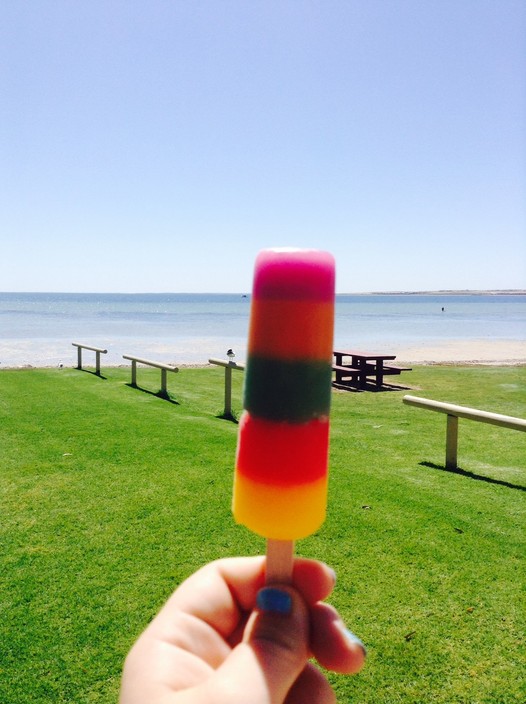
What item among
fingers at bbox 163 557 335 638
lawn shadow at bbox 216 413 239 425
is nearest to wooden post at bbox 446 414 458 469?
lawn shadow at bbox 216 413 239 425

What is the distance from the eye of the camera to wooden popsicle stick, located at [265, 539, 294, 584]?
1306mm

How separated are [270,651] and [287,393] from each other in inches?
22.2

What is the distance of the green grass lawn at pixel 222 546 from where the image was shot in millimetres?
2854

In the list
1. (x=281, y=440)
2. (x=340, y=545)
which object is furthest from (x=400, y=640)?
(x=281, y=440)

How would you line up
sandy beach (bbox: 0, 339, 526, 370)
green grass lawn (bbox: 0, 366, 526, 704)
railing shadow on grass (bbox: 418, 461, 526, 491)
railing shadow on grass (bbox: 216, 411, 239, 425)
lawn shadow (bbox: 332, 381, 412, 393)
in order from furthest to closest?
sandy beach (bbox: 0, 339, 526, 370)
lawn shadow (bbox: 332, 381, 412, 393)
railing shadow on grass (bbox: 216, 411, 239, 425)
railing shadow on grass (bbox: 418, 461, 526, 491)
green grass lawn (bbox: 0, 366, 526, 704)

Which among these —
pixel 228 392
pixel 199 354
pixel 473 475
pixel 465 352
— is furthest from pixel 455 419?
pixel 465 352

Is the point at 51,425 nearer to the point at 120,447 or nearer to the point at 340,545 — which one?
the point at 120,447

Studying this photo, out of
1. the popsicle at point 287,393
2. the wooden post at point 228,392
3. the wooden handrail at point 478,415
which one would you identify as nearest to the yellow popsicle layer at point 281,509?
the popsicle at point 287,393

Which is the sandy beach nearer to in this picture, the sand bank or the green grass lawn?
the sand bank

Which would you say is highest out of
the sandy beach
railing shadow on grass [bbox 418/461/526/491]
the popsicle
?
the popsicle

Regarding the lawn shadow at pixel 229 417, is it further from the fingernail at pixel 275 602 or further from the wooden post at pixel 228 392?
the fingernail at pixel 275 602

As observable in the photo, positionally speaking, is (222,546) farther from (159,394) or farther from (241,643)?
(159,394)

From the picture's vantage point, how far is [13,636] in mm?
3039

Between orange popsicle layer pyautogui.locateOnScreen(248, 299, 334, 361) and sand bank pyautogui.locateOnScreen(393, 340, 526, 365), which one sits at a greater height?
orange popsicle layer pyautogui.locateOnScreen(248, 299, 334, 361)
